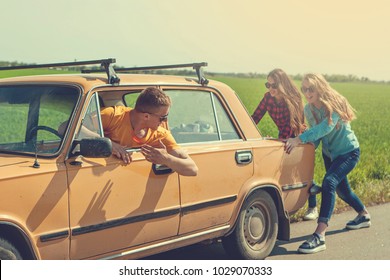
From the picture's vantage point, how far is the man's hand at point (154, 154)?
5.35m

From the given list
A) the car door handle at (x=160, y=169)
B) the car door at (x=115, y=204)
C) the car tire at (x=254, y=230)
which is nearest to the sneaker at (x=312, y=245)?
the car tire at (x=254, y=230)

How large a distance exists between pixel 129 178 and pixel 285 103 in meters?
3.28

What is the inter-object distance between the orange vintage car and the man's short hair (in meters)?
0.29

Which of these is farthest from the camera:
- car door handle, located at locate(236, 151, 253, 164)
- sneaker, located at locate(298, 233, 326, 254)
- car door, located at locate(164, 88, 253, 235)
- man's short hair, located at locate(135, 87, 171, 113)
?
sneaker, located at locate(298, 233, 326, 254)

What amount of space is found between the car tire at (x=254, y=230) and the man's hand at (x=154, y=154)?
134 cm

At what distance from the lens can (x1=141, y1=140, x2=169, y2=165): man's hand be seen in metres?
5.35

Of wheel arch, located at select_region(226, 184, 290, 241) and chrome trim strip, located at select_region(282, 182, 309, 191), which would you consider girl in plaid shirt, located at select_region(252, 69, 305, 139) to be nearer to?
chrome trim strip, located at select_region(282, 182, 309, 191)

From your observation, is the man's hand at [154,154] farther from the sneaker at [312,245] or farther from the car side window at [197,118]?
the sneaker at [312,245]

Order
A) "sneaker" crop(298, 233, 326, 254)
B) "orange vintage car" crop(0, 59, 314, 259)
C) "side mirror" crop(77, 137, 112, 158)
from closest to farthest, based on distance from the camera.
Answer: "orange vintage car" crop(0, 59, 314, 259)
"side mirror" crop(77, 137, 112, 158)
"sneaker" crop(298, 233, 326, 254)

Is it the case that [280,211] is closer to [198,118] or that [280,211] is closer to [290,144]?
[290,144]

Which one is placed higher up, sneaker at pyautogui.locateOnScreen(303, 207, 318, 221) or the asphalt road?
sneaker at pyautogui.locateOnScreen(303, 207, 318, 221)

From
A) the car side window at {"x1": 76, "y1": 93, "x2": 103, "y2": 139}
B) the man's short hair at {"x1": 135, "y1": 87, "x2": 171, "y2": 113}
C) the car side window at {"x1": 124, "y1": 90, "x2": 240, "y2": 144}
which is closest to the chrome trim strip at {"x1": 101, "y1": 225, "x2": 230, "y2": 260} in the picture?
the car side window at {"x1": 124, "y1": 90, "x2": 240, "y2": 144}

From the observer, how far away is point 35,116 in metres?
5.74
